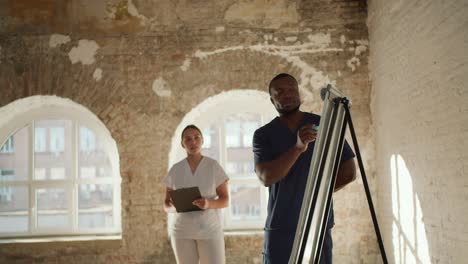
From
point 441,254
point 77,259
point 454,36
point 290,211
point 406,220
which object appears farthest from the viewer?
point 77,259

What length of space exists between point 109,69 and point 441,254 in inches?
159

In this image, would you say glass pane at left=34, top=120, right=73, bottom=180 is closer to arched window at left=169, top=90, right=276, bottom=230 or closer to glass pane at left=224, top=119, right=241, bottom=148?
arched window at left=169, top=90, right=276, bottom=230

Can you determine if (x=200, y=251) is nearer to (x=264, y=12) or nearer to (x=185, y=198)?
(x=185, y=198)

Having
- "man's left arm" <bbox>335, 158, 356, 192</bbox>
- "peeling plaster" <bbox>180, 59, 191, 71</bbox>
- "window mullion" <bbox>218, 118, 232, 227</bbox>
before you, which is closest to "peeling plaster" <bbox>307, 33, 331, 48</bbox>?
"peeling plaster" <bbox>180, 59, 191, 71</bbox>

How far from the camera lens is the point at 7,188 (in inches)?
251

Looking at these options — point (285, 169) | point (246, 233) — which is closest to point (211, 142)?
point (246, 233)

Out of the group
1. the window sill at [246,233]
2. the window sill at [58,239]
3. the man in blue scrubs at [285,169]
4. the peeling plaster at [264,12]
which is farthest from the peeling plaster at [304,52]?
the man in blue scrubs at [285,169]

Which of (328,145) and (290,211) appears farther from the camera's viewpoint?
(290,211)

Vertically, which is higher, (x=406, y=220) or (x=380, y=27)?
(x=380, y=27)

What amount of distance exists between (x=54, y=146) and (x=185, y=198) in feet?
10.4

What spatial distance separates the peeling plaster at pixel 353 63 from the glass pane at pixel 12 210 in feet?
14.3

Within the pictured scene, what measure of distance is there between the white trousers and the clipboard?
259 millimetres

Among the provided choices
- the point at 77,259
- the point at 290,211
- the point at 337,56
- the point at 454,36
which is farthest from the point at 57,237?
the point at 454,36

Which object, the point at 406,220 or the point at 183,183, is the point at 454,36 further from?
the point at 183,183
